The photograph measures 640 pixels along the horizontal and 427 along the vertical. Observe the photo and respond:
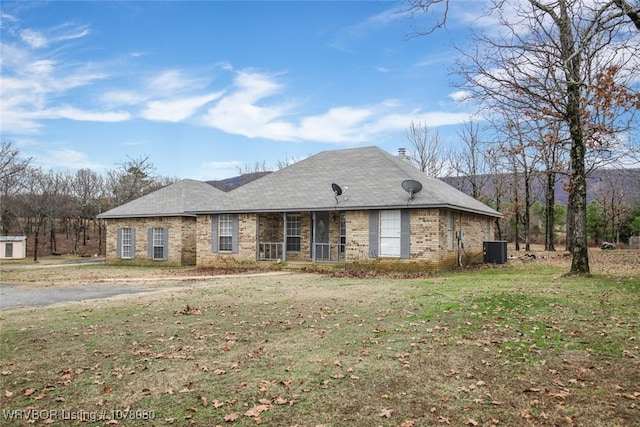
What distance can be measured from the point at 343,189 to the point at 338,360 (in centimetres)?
1413

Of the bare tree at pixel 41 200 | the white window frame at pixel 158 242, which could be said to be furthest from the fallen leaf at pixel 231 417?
the bare tree at pixel 41 200

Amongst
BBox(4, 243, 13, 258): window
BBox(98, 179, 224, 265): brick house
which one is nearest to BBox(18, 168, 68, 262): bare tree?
BBox(4, 243, 13, 258): window

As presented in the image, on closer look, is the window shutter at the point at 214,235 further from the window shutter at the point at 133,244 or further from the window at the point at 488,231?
the window at the point at 488,231

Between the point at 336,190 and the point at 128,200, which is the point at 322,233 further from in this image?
the point at 128,200

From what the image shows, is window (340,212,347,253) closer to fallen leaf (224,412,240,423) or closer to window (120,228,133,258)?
window (120,228,133,258)

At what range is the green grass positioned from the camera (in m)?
4.62

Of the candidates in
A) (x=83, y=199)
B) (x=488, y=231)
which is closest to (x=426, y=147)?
(x=488, y=231)

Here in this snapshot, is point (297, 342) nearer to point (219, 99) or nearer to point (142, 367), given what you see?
point (142, 367)

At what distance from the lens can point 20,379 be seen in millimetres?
5594

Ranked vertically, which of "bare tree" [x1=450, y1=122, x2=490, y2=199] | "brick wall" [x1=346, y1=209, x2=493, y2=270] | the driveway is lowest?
the driveway

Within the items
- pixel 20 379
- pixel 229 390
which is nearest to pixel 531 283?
pixel 229 390

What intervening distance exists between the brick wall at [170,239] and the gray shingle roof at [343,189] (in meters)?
2.56

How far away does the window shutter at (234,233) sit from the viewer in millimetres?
21344

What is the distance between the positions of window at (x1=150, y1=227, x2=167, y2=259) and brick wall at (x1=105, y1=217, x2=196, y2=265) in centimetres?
22
